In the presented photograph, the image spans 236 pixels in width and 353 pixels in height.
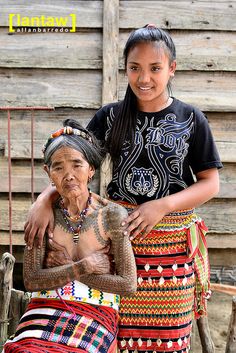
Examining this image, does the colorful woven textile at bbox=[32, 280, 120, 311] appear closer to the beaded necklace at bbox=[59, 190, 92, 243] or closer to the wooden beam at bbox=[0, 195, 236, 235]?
the beaded necklace at bbox=[59, 190, 92, 243]

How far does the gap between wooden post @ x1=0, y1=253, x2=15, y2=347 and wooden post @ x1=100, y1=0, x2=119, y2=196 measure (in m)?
1.41

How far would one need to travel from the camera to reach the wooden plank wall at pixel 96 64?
4.04 metres

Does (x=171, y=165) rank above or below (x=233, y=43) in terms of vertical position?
below

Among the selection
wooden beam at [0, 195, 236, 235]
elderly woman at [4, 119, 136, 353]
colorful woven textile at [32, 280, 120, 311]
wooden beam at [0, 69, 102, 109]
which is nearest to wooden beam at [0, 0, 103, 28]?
wooden beam at [0, 69, 102, 109]

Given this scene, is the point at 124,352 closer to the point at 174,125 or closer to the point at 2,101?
the point at 174,125

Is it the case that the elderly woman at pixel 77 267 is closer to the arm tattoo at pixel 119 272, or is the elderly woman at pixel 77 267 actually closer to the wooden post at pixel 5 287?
the arm tattoo at pixel 119 272

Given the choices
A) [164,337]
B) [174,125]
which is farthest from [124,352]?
[174,125]

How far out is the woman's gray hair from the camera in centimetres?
199

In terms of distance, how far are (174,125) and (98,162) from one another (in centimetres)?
34

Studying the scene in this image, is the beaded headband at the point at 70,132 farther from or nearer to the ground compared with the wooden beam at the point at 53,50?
nearer to the ground

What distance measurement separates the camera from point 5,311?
112 inches

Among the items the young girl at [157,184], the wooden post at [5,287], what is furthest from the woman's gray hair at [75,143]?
the wooden post at [5,287]

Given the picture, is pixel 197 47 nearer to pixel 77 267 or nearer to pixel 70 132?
pixel 70 132

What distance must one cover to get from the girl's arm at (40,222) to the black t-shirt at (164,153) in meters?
0.33
